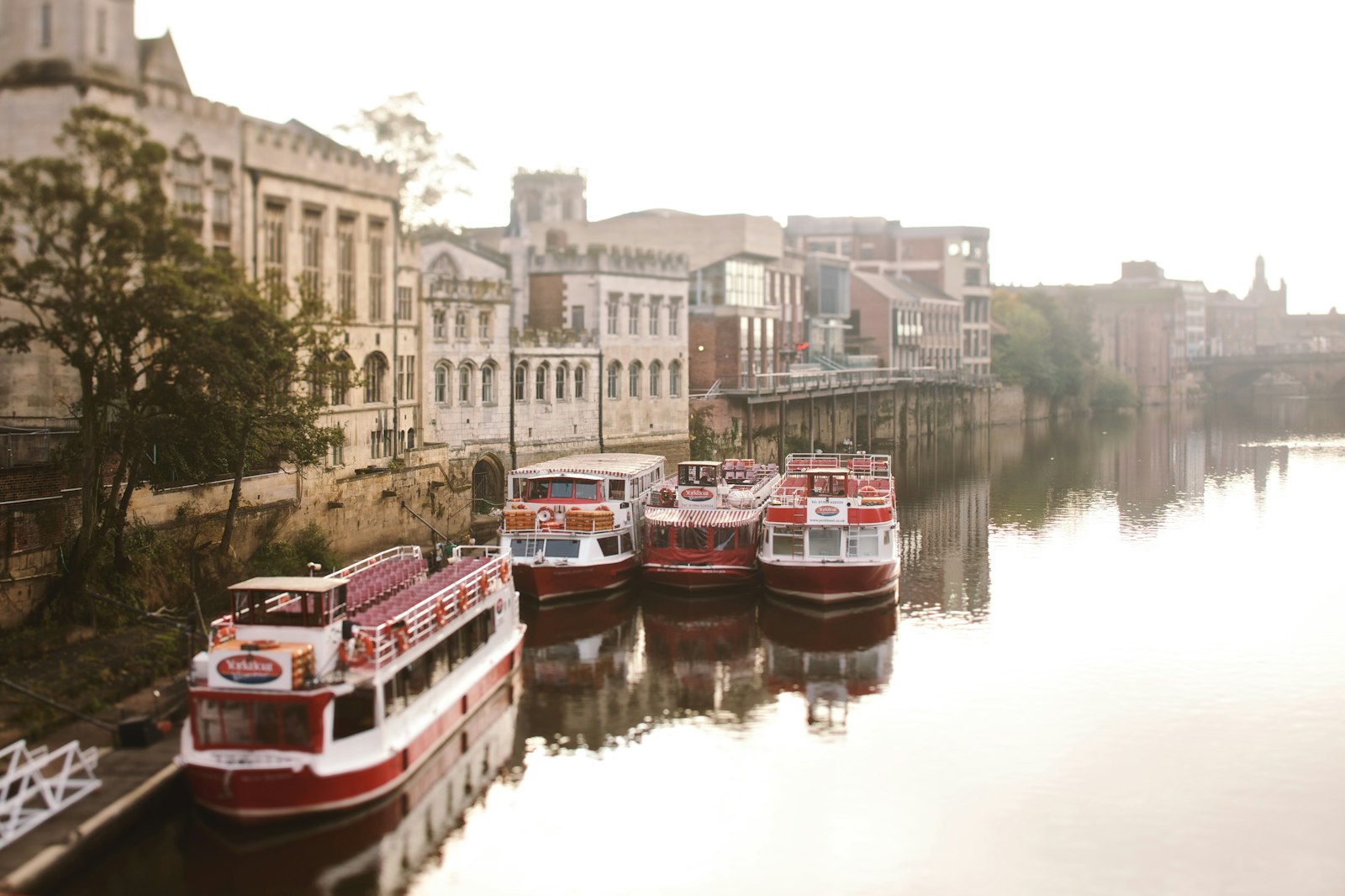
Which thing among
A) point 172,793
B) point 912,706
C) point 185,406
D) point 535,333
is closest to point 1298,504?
point 535,333

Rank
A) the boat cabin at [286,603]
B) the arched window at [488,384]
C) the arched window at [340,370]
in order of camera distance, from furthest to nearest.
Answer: the arched window at [488,384] → the arched window at [340,370] → the boat cabin at [286,603]

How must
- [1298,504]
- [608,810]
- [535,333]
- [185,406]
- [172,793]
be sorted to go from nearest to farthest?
1. [172,793]
2. [608,810]
3. [185,406]
4. [535,333]
5. [1298,504]

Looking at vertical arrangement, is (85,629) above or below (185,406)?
below

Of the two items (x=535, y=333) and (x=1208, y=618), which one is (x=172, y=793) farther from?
(x=535, y=333)

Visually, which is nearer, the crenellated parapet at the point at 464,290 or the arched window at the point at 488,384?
the crenellated parapet at the point at 464,290

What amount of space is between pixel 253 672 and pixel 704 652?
57.5ft

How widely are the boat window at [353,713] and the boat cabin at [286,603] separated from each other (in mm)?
1589

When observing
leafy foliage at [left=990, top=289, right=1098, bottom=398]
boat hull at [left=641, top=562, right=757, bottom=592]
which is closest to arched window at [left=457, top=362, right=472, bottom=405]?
boat hull at [left=641, top=562, right=757, bottom=592]

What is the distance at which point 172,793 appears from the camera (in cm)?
2631

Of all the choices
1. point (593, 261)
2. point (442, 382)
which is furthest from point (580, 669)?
point (593, 261)

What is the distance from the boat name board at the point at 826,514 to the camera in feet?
151

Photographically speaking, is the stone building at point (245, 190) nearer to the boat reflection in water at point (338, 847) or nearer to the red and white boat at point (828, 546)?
the red and white boat at point (828, 546)

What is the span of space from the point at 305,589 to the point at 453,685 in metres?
5.27

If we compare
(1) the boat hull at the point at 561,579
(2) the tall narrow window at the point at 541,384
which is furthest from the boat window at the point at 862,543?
(2) the tall narrow window at the point at 541,384
